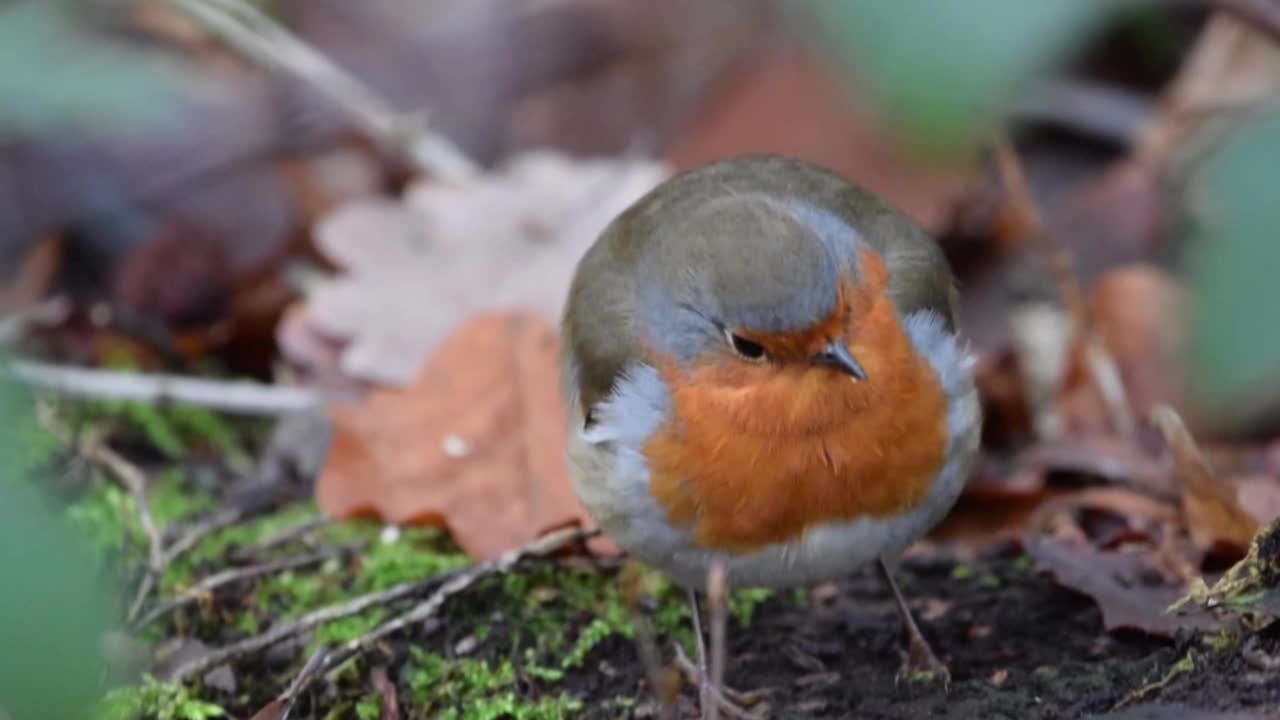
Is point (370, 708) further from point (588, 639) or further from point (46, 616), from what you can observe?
point (46, 616)

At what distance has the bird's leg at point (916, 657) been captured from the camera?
268cm

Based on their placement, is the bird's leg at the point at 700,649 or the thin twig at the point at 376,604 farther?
the thin twig at the point at 376,604

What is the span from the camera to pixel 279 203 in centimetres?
526

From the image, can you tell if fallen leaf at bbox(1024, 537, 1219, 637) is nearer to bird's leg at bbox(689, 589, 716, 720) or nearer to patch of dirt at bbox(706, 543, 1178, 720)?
patch of dirt at bbox(706, 543, 1178, 720)

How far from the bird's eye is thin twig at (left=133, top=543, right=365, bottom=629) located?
1.07m

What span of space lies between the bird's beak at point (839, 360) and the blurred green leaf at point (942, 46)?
590 millimetres

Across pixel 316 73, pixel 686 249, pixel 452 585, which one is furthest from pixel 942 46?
pixel 316 73

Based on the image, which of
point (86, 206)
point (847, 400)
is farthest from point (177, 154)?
point (847, 400)

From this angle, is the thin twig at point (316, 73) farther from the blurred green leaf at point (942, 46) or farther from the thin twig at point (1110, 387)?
the blurred green leaf at point (942, 46)

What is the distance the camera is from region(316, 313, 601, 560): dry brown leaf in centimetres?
333

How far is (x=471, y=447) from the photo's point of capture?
3.50 meters

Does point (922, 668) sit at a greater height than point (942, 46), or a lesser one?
lesser

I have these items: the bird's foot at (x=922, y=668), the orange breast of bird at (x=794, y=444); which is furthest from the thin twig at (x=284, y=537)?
the bird's foot at (x=922, y=668)

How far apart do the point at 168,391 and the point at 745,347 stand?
6.42 feet
